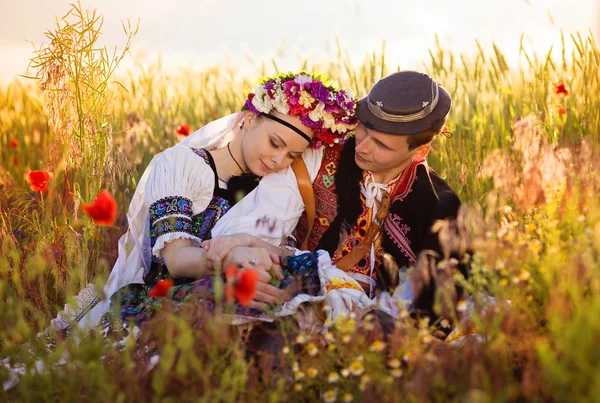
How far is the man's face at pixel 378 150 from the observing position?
332cm

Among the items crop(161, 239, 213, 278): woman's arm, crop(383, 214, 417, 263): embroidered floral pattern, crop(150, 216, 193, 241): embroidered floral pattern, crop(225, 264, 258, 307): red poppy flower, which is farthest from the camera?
crop(383, 214, 417, 263): embroidered floral pattern

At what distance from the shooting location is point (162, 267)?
3447 mm

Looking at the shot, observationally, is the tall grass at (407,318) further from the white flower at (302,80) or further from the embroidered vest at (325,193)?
the white flower at (302,80)

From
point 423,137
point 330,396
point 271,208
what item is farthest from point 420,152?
point 330,396

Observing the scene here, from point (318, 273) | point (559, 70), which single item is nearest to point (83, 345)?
point (318, 273)

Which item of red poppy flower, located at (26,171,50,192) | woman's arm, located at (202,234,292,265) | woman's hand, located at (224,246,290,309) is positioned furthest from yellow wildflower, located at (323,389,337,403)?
red poppy flower, located at (26,171,50,192)

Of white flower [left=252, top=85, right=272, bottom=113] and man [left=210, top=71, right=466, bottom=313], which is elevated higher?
white flower [left=252, top=85, right=272, bottom=113]

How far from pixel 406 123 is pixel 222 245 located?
3.31 ft

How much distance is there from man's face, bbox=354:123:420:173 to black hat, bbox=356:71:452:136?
0.05 m

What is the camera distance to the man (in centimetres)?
331

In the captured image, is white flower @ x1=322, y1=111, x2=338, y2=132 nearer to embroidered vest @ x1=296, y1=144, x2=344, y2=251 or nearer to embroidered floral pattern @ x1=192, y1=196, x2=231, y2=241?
embroidered vest @ x1=296, y1=144, x2=344, y2=251

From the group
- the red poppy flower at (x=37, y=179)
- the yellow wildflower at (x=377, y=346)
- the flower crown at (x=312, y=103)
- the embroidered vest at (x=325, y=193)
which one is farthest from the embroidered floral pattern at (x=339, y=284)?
the red poppy flower at (x=37, y=179)

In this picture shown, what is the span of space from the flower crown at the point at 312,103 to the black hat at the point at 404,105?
4.9 inches

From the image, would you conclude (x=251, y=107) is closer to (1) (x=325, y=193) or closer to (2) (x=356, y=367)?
(1) (x=325, y=193)
